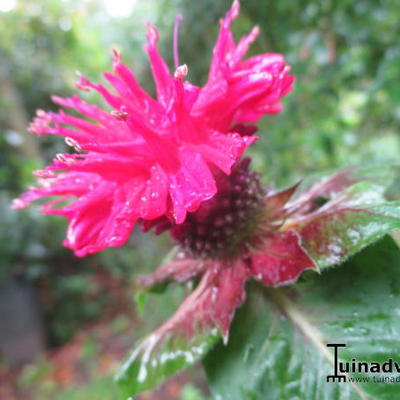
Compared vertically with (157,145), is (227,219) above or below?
below

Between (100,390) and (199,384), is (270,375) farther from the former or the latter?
(100,390)

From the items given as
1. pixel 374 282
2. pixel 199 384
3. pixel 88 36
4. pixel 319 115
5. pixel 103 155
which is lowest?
pixel 199 384

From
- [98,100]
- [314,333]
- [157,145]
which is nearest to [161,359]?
[314,333]

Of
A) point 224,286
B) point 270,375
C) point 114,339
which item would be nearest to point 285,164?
point 224,286

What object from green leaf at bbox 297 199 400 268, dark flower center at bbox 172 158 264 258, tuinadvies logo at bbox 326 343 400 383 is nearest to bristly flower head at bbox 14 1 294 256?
dark flower center at bbox 172 158 264 258

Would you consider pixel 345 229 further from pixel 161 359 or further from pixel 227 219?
pixel 161 359

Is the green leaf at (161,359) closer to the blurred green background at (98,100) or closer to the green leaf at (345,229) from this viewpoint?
the green leaf at (345,229)
